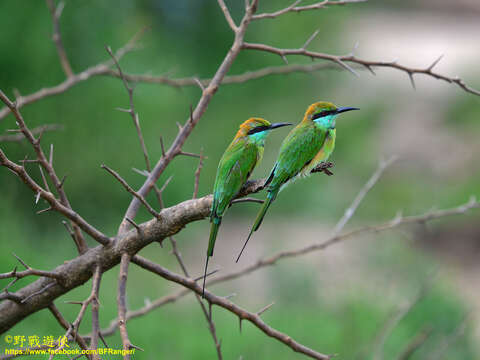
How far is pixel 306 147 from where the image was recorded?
129 cm

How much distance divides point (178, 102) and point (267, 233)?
5.50ft

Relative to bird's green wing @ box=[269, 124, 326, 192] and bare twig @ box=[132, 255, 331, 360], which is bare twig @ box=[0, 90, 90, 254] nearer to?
bare twig @ box=[132, 255, 331, 360]

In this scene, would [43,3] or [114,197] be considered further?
[114,197]

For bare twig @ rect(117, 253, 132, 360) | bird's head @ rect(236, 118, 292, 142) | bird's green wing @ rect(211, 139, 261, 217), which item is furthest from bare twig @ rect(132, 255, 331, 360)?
bird's head @ rect(236, 118, 292, 142)

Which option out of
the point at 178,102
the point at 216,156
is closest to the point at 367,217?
the point at 216,156

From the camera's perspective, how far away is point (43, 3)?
12.5 ft

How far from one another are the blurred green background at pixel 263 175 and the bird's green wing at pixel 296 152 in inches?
8.3

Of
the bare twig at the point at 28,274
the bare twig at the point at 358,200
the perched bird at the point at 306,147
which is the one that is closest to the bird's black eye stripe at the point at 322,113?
the perched bird at the point at 306,147

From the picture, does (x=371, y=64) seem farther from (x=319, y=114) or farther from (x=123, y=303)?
(x=123, y=303)

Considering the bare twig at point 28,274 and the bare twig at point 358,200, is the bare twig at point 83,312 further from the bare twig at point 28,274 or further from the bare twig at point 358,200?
the bare twig at point 358,200

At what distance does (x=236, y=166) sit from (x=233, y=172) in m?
0.02

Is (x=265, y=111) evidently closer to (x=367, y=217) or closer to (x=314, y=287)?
(x=367, y=217)

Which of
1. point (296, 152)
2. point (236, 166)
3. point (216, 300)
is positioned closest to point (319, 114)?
point (296, 152)

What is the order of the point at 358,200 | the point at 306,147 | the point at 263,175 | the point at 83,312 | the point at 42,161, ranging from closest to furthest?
1. the point at 83,312
2. the point at 42,161
3. the point at 306,147
4. the point at 358,200
5. the point at 263,175
